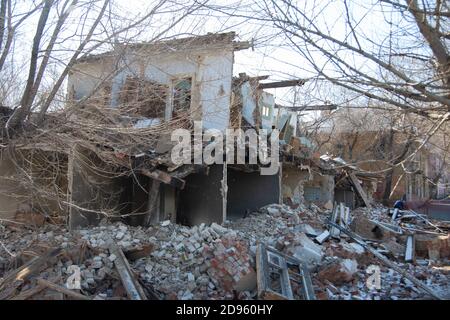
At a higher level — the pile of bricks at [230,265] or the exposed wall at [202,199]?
the exposed wall at [202,199]

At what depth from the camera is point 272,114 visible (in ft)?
40.5

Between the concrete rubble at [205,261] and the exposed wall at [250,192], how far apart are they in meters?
2.31

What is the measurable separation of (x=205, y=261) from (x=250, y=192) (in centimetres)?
510

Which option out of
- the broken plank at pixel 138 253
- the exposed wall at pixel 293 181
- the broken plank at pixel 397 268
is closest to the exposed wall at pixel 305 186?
the exposed wall at pixel 293 181

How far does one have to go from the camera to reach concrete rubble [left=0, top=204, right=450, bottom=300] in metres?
5.51

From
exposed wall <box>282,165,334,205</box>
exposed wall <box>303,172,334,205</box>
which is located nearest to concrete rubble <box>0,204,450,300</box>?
exposed wall <box>282,165,334,205</box>

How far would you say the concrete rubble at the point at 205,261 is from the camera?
18.1 ft

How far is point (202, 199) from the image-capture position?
901 cm

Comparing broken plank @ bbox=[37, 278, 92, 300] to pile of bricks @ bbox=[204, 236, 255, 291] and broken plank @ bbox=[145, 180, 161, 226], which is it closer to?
pile of bricks @ bbox=[204, 236, 255, 291]

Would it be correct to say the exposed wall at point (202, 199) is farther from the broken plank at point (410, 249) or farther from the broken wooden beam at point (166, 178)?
the broken plank at point (410, 249)

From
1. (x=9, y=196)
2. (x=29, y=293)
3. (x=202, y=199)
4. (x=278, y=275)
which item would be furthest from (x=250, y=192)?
(x=29, y=293)

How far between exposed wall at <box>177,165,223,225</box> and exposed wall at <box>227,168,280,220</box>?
5.69 ft

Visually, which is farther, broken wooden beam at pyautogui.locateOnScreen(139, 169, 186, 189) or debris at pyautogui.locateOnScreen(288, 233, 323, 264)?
broken wooden beam at pyautogui.locateOnScreen(139, 169, 186, 189)

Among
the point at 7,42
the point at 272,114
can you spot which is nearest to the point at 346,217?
the point at 272,114
